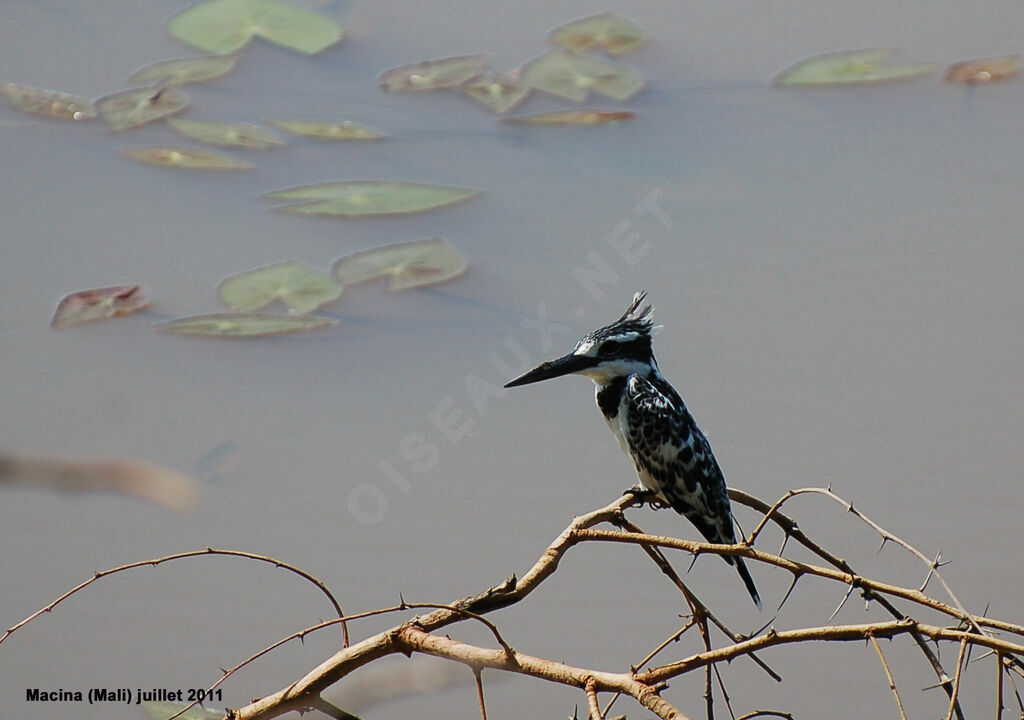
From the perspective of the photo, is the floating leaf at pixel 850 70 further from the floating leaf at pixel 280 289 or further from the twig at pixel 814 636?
the twig at pixel 814 636

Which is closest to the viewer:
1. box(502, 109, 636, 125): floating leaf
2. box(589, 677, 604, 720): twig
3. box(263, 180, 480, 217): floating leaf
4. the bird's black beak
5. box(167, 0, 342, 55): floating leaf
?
box(589, 677, 604, 720): twig

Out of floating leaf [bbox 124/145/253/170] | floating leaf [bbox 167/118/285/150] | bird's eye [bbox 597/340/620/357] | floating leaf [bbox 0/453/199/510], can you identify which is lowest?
floating leaf [bbox 124/145/253/170]

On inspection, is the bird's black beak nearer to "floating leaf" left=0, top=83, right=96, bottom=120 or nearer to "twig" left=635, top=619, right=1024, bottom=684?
Answer: "twig" left=635, top=619, right=1024, bottom=684

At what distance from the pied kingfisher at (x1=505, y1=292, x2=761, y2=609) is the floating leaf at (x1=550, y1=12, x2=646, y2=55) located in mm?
2776

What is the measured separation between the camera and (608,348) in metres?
2.39

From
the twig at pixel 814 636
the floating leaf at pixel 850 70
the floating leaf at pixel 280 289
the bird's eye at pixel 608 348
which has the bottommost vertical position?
the floating leaf at pixel 280 289

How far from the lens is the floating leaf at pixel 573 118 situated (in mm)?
4539

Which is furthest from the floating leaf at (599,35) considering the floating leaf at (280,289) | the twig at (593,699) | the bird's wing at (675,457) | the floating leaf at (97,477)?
the floating leaf at (97,477)

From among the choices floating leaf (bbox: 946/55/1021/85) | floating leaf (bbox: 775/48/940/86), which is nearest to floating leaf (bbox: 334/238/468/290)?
floating leaf (bbox: 775/48/940/86)

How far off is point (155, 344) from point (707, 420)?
1.62 metres

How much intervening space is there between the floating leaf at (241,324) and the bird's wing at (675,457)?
1372 millimetres

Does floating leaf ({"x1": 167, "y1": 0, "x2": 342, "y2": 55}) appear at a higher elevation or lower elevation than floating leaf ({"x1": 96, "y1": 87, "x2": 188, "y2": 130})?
higher

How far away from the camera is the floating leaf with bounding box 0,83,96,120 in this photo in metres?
4.42

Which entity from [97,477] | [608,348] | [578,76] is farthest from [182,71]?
[97,477]
